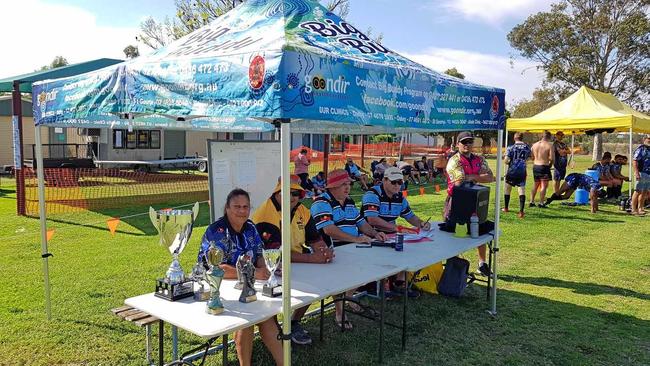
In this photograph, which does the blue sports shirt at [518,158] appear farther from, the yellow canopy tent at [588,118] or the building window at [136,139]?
the building window at [136,139]

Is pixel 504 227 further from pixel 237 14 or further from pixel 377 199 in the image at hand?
pixel 237 14

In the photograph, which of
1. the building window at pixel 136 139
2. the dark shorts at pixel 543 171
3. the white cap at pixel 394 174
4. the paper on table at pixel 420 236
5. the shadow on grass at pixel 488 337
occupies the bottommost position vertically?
the shadow on grass at pixel 488 337

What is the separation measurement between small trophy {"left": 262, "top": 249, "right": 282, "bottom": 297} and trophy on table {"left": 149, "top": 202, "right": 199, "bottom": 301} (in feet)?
1.50

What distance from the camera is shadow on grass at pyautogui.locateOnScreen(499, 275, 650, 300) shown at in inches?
214

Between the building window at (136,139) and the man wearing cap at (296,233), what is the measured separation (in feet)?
56.4

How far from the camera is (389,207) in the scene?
4.98 metres

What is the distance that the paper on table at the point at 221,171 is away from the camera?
450 centimetres

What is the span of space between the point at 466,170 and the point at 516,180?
16.8ft

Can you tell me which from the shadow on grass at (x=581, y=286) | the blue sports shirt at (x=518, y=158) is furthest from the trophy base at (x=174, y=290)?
the blue sports shirt at (x=518, y=158)

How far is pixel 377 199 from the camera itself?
16.1 feet

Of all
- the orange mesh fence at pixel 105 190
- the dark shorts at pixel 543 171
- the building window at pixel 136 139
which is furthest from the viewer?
the building window at pixel 136 139

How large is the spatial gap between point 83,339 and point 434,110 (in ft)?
10.7

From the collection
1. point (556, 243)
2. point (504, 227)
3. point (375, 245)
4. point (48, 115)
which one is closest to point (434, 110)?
point (375, 245)

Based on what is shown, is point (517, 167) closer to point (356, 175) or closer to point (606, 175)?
point (606, 175)
